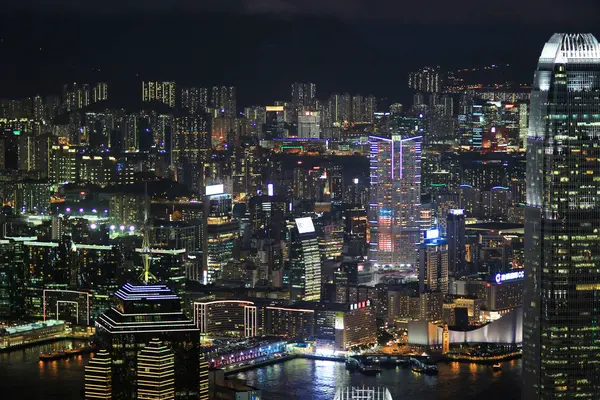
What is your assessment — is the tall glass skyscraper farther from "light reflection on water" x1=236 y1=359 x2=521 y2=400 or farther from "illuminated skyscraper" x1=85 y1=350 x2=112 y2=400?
"illuminated skyscraper" x1=85 y1=350 x2=112 y2=400

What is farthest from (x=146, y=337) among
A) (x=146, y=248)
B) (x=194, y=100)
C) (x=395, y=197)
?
(x=194, y=100)

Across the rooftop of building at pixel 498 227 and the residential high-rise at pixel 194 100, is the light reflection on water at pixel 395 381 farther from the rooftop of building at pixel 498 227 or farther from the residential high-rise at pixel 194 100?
the residential high-rise at pixel 194 100

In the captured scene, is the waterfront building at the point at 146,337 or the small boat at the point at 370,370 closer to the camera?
the waterfront building at the point at 146,337

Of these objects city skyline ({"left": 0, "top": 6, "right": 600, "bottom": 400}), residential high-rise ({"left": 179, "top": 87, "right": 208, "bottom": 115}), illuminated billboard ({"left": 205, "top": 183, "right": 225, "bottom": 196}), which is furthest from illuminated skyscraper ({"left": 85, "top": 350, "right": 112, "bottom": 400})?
illuminated billboard ({"left": 205, "top": 183, "right": 225, "bottom": 196})

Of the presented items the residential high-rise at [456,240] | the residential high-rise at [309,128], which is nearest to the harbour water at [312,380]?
the residential high-rise at [456,240]

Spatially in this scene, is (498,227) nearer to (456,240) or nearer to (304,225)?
(456,240)

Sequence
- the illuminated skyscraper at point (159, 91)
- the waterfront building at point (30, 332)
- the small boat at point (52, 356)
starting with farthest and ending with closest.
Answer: the illuminated skyscraper at point (159, 91)
the waterfront building at point (30, 332)
the small boat at point (52, 356)
